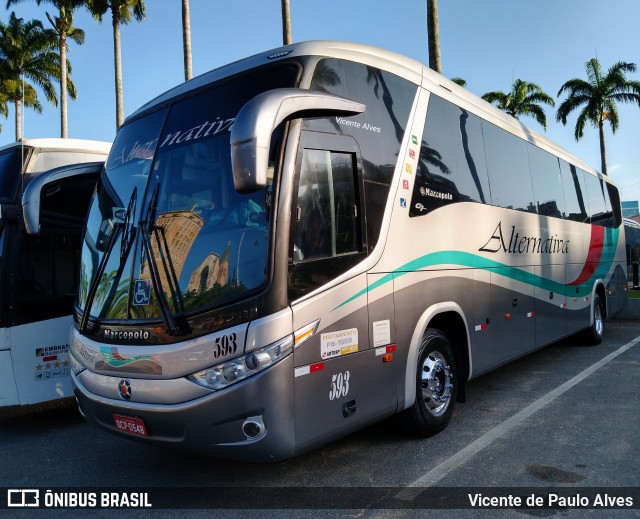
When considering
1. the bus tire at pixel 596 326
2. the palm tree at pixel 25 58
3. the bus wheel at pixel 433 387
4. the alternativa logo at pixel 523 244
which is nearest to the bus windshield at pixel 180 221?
the bus wheel at pixel 433 387

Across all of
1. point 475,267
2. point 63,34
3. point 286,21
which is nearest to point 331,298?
point 475,267

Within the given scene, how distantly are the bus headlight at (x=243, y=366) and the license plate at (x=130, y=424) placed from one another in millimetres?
635

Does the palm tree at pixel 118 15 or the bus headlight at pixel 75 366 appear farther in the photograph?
the palm tree at pixel 118 15

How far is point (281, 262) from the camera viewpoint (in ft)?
12.2

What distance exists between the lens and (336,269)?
13.5 ft

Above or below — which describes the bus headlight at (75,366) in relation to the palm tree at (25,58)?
below

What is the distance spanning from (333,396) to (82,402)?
212 cm

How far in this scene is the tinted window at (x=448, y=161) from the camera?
17.3ft

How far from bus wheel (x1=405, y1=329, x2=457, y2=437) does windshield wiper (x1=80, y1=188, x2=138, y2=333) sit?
2.71 meters

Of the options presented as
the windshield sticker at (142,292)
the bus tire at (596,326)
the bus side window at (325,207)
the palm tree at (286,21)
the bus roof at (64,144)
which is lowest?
the bus tire at (596,326)

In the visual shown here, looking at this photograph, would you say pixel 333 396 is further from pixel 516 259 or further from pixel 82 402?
pixel 516 259

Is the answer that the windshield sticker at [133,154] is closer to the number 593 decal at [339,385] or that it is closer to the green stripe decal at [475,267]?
the green stripe decal at [475,267]

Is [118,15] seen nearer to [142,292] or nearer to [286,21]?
[286,21]

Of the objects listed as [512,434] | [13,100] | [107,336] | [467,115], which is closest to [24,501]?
[107,336]
